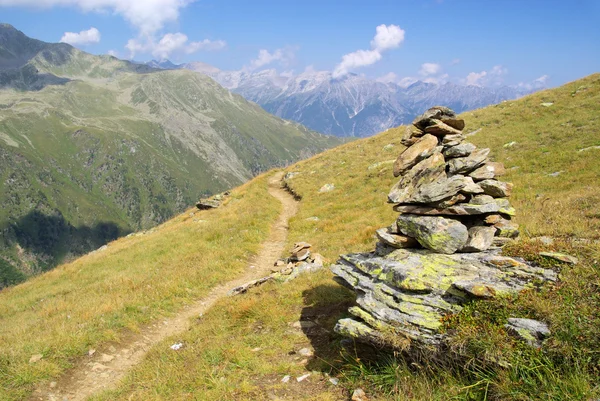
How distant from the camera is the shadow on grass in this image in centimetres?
1095

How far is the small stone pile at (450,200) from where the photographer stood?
11.0 meters

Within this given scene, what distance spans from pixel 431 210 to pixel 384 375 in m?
5.43

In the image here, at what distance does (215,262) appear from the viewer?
22312 mm

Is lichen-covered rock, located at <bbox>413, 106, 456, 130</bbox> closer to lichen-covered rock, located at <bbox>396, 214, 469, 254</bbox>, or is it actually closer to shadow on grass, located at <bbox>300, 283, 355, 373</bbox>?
lichen-covered rock, located at <bbox>396, 214, 469, 254</bbox>

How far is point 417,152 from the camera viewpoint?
13.7m

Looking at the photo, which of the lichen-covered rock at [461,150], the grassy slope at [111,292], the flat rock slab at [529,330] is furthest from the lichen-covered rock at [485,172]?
the grassy slope at [111,292]

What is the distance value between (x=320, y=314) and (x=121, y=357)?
8288 millimetres

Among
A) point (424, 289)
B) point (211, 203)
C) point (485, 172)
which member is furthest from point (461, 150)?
point (211, 203)

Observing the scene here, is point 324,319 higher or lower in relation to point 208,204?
lower

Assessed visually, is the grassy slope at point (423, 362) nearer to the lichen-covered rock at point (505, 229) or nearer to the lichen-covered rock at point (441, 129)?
the lichen-covered rock at point (505, 229)

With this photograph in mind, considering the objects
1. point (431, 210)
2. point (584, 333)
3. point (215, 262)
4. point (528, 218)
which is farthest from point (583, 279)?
point (215, 262)

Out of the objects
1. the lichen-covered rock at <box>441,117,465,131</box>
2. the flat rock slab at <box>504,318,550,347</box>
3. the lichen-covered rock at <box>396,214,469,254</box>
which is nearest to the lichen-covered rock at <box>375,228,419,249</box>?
the lichen-covered rock at <box>396,214,469,254</box>

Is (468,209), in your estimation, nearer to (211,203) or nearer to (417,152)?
(417,152)

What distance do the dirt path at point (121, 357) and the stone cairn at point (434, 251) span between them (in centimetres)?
865
